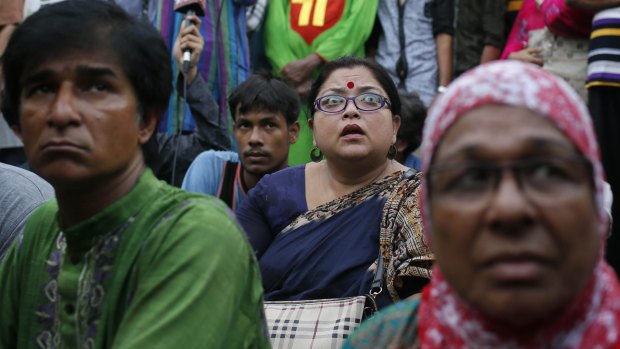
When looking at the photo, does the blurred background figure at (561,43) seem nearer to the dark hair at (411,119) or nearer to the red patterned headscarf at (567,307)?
the dark hair at (411,119)

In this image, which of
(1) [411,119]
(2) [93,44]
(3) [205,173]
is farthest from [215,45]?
(2) [93,44]

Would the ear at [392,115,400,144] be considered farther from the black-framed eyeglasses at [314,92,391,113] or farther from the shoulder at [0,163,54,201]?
the shoulder at [0,163,54,201]

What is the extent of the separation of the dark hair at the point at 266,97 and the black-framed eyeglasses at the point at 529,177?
379cm

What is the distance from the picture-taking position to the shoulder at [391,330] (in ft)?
6.94

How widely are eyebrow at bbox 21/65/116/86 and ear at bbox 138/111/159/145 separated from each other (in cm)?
17

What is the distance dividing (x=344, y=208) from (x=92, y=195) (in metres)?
1.74

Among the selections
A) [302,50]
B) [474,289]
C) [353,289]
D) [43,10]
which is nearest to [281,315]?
[353,289]

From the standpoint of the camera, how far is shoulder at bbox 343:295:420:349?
6.94 feet

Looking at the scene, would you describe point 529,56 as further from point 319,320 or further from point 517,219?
point 517,219

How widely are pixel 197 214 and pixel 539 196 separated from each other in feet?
3.06

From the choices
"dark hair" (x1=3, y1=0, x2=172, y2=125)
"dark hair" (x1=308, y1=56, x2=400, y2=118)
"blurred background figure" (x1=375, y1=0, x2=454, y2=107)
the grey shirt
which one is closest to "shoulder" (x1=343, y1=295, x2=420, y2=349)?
"dark hair" (x1=3, y1=0, x2=172, y2=125)

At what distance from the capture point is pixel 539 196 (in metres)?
1.81

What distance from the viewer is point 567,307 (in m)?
1.84

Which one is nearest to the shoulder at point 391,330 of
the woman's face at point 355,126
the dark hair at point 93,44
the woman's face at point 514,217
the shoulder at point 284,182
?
the woman's face at point 514,217
